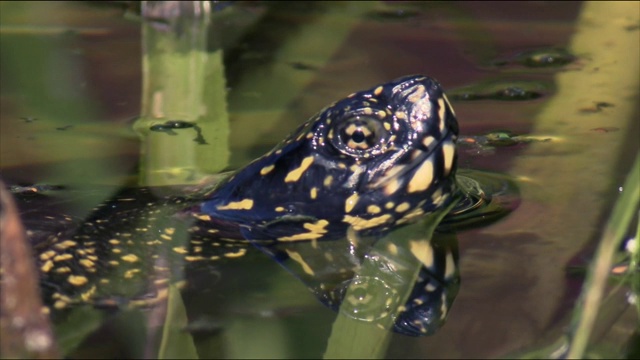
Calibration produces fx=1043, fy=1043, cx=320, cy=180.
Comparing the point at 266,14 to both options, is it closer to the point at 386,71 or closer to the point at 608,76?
the point at 386,71

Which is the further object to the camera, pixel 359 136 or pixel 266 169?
pixel 266 169

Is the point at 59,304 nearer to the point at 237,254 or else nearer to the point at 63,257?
the point at 63,257

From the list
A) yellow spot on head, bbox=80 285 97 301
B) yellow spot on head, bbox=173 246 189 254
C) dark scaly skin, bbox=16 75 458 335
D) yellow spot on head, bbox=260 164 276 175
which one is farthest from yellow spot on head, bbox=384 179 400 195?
yellow spot on head, bbox=80 285 97 301

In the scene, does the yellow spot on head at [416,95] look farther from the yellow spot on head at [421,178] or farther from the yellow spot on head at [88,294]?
the yellow spot on head at [88,294]

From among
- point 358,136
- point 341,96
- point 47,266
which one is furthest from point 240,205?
point 341,96

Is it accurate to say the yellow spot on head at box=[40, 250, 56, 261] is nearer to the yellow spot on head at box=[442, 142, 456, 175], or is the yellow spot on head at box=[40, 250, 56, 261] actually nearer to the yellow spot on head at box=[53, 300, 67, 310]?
the yellow spot on head at box=[53, 300, 67, 310]

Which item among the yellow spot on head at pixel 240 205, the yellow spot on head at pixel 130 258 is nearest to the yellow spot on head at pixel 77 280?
the yellow spot on head at pixel 130 258

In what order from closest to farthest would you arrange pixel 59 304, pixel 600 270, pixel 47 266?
1. pixel 600 270
2. pixel 59 304
3. pixel 47 266

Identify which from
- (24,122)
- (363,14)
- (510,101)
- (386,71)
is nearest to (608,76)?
(510,101)
